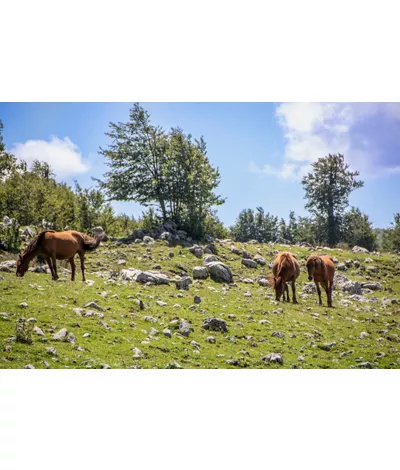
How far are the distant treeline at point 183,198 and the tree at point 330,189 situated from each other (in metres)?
0.03

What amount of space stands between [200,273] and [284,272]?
9.05 ft

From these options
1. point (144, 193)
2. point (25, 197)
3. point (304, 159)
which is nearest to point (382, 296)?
point (304, 159)

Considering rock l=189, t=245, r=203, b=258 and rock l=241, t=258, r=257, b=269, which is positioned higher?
rock l=189, t=245, r=203, b=258

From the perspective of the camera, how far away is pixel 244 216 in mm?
13375

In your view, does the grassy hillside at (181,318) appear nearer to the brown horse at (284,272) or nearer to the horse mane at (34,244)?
the brown horse at (284,272)

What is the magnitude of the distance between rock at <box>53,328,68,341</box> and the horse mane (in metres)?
2.84

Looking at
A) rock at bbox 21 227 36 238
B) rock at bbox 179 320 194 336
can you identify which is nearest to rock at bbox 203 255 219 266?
rock at bbox 179 320 194 336

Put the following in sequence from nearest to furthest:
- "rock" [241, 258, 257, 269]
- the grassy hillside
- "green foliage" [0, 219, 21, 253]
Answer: the grassy hillside < "green foliage" [0, 219, 21, 253] < "rock" [241, 258, 257, 269]

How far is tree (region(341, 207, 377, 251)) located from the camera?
42.4 ft

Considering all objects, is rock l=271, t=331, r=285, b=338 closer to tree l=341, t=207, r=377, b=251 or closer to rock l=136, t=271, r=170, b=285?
rock l=136, t=271, r=170, b=285

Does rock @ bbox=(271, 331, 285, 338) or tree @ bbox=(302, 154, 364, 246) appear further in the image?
tree @ bbox=(302, 154, 364, 246)

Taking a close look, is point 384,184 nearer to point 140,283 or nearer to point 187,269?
point 187,269

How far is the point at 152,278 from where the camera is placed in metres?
10.7
